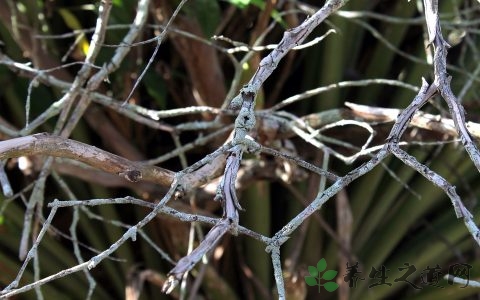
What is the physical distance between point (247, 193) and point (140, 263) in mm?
195

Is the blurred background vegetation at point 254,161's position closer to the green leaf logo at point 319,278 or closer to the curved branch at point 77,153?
the green leaf logo at point 319,278

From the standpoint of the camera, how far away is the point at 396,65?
1210 mm

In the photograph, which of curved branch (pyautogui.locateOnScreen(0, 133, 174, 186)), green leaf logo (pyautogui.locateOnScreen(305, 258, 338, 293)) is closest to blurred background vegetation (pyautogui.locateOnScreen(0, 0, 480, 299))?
green leaf logo (pyautogui.locateOnScreen(305, 258, 338, 293))

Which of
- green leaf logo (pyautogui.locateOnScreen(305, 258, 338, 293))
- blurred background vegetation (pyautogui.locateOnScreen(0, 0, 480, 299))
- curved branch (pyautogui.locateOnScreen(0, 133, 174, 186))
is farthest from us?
blurred background vegetation (pyautogui.locateOnScreen(0, 0, 480, 299))

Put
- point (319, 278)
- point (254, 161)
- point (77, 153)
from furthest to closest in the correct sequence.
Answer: point (254, 161) → point (319, 278) → point (77, 153)

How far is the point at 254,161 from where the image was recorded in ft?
3.06

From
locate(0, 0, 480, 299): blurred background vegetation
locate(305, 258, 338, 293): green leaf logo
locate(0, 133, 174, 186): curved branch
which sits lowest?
locate(0, 133, 174, 186): curved branch

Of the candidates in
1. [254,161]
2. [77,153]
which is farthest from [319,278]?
[77,153]

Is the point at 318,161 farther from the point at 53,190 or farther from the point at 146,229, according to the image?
the point at 53,190

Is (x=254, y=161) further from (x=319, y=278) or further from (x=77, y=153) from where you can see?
(x=77, y=153)

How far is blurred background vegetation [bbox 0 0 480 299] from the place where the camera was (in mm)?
965

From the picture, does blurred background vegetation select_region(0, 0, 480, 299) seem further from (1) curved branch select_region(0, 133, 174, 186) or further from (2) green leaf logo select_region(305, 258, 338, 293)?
(1) curved branch select_region(0, 133, 174, 186)

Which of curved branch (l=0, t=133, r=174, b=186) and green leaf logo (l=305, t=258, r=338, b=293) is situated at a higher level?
green leaf logo (l=305, t=258, r=338, b=293)

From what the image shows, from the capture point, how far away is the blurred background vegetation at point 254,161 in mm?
965
